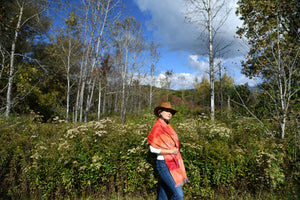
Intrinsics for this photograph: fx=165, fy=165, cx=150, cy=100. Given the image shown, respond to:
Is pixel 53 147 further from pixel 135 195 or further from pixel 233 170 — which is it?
pixel 233 170

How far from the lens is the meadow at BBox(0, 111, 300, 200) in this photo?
324cm

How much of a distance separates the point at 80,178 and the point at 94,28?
847cm

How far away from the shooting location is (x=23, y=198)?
3516 millimetres

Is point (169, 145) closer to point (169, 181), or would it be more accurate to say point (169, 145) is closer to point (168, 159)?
point (168, 159)

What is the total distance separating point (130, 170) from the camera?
3.35m

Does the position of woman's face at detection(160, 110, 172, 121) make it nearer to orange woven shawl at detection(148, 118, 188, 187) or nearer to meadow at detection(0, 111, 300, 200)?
orange woven shawl at detection(148, 118, 188, 187)

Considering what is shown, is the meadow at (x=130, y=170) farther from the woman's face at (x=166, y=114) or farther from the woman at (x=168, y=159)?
the woman's face at (x=166, y=114)

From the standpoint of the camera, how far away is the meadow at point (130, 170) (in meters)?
3.24

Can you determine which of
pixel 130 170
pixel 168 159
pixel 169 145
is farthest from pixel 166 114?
pixel 130 170

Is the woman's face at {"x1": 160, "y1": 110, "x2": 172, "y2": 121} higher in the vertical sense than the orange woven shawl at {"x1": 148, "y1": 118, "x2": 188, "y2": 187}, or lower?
higher

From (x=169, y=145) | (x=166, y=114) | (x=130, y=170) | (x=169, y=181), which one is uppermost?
(x=166, y=114)

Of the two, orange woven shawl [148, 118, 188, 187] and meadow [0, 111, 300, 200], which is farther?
meadow [0, 111, 300, 200]

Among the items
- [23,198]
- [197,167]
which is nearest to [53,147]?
[23,198]

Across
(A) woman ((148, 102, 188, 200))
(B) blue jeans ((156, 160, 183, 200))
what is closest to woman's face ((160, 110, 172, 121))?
(A) woman ((148, 102, 188, 200))
